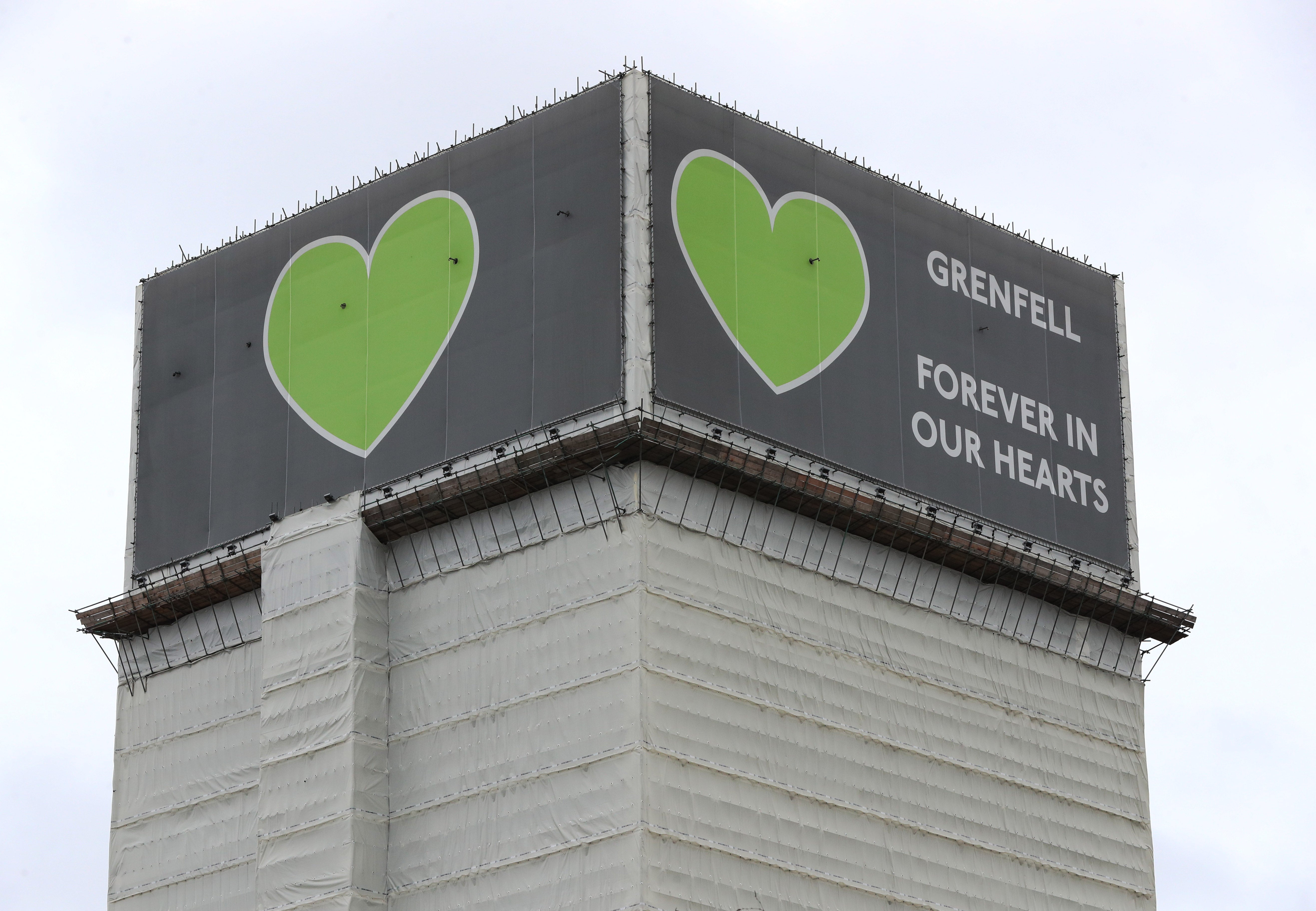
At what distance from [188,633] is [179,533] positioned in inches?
166

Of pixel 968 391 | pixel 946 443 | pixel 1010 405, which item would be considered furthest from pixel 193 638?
pixel 1010 405

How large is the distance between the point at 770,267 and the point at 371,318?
634 inches

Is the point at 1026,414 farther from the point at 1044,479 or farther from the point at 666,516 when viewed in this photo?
the point at 666,516

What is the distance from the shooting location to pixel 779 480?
295ft

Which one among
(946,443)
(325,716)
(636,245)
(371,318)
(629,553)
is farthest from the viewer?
(946,443)

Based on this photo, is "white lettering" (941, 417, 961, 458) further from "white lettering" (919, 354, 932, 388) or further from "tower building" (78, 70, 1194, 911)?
"white lettering" (919, 354, 932, 388)

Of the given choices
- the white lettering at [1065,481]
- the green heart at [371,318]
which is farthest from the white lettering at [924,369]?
the green heart at [371,318]

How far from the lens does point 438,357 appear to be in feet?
309

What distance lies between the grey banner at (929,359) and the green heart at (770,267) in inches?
12.5

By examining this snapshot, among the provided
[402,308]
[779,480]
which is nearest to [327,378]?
[402,308]

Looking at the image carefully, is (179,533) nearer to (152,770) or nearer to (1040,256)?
(152,770)

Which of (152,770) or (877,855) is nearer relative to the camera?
(877,855)

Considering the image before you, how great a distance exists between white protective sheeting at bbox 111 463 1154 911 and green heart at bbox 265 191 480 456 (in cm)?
478

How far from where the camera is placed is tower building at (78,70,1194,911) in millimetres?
85875
